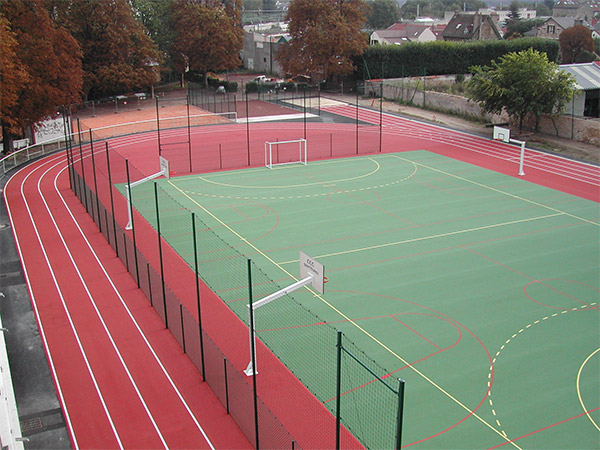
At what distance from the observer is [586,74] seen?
4591 centimetres

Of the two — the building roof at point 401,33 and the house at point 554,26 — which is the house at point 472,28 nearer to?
the building roof at point 401,33

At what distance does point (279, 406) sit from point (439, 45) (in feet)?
178

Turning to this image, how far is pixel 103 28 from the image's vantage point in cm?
4875

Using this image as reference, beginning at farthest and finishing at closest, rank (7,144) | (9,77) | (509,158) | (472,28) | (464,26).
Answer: (464,26) → (472,28) → (7,144) → (509,158) → (9,77)

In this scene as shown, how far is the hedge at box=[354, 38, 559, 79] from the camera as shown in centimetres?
6034

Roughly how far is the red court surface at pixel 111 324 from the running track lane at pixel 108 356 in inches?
1.0

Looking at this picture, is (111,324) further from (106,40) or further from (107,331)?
(106,40)

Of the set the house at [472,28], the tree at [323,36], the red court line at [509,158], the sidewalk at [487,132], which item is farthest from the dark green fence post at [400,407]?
the house at [472,28]

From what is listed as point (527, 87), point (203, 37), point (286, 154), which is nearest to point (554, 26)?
point (203, 37)

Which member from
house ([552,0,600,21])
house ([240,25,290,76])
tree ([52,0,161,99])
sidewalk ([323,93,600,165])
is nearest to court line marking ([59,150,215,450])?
sidewalk ([323,93,600,165])

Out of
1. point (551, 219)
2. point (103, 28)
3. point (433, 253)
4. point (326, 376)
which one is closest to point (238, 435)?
point (326, 376)

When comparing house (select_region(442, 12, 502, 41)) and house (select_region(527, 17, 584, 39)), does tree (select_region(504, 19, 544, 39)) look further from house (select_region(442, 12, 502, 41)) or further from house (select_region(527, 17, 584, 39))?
house (select_region(442, 12, 502, 41))

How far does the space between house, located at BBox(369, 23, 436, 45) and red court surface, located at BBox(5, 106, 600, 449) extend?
70.0 metres

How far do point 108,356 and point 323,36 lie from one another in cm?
4403
